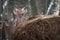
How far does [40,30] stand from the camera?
0.64 m

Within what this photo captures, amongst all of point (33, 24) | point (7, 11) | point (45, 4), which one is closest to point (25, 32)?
point (33, 24)

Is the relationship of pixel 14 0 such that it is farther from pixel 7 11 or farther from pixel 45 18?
pixel 45 18

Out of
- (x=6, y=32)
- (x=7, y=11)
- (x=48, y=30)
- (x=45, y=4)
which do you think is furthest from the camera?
(x=45, y=4)

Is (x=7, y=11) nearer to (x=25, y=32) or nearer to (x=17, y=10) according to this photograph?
(x=17, y=10)

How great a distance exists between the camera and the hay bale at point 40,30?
632mm

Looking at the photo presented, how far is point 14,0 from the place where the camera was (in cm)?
183

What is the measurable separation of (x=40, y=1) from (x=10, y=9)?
1.16 feet

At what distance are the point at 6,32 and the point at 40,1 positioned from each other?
54 cm

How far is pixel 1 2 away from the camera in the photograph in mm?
1750

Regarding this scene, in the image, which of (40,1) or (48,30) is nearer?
(48,30)

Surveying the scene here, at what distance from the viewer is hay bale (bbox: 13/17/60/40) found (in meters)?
0.63

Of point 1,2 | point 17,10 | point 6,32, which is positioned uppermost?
point 1,2

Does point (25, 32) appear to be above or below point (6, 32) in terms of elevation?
above

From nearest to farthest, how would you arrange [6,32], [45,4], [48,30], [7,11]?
1. [48,30]
2. [6,32]
3. [7,11]
4. [45,4]
